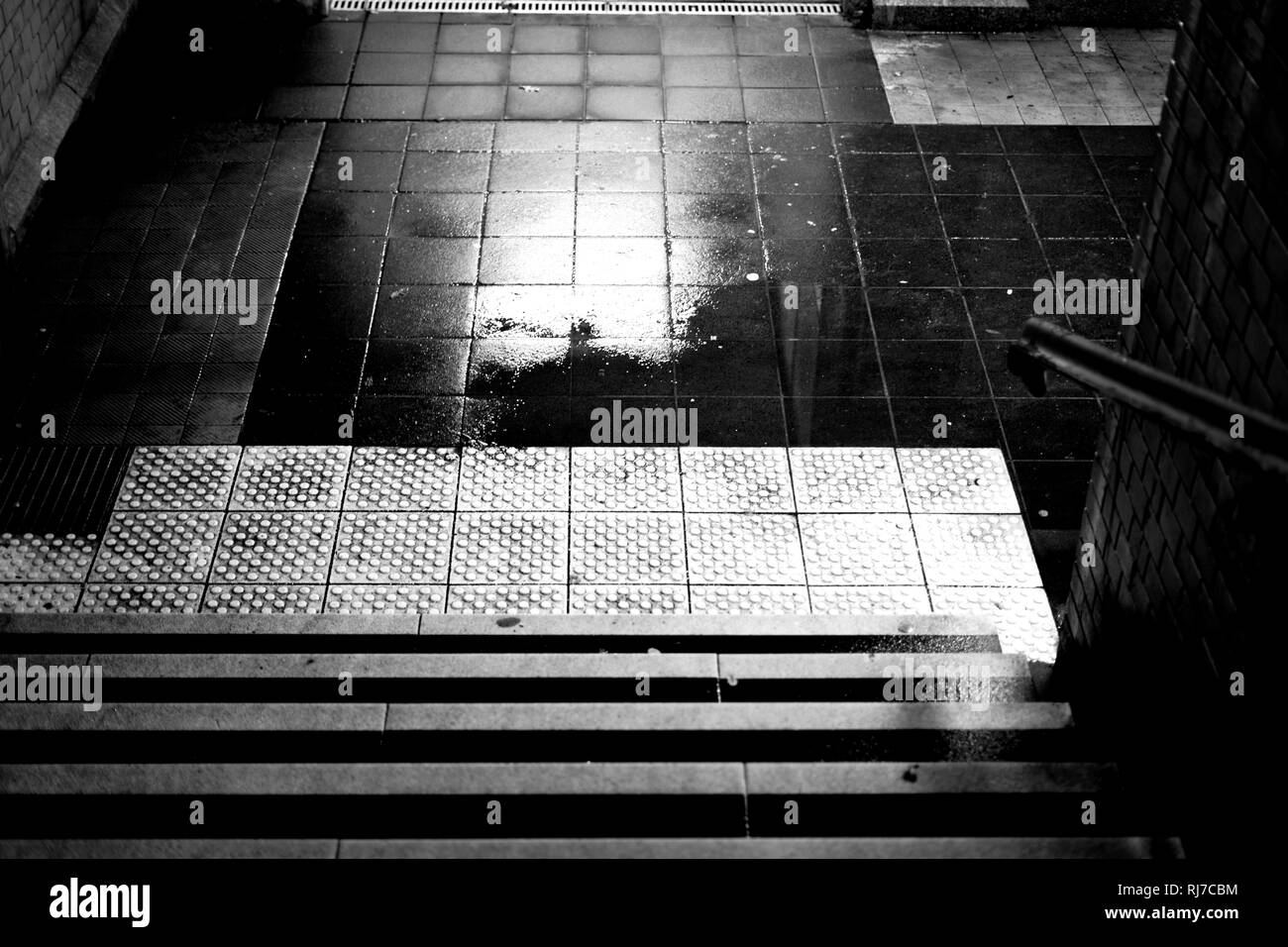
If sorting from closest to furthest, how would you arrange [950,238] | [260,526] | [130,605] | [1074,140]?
1. [130,605]
2. [260,526]
3. [950,238]
4. [1074,140]

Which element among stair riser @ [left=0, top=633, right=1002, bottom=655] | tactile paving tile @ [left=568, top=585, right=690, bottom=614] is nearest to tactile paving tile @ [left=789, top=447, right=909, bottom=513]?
tactile paving tile @ [left=568, top=585, right=690, bottom=614]

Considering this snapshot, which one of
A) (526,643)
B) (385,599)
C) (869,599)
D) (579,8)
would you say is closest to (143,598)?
(385,599)

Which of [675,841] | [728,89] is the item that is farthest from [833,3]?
[675,841]

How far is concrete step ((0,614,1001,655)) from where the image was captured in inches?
178

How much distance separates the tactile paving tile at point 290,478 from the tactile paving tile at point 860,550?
7.10 ft

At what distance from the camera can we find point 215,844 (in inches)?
126

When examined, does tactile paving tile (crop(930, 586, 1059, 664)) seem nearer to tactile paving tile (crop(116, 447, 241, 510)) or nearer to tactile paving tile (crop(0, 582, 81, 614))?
tactile paving tile (crop(116, 447, 241, 510))

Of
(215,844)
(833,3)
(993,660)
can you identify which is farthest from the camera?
(833,3)

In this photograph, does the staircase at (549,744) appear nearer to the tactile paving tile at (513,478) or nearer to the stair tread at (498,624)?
the stair tread at (498,624)

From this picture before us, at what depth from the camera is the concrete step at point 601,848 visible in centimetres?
316

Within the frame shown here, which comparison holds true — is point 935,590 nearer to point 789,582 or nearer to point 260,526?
point 789,582

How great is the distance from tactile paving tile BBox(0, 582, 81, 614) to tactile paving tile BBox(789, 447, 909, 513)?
124 inches

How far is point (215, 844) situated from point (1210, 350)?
2.88 m

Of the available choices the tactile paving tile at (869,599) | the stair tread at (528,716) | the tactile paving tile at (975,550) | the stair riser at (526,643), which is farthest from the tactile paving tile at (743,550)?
the stair tread at (528,716)
